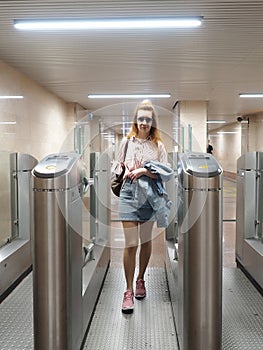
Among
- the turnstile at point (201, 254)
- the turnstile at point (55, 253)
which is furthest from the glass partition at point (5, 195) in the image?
the turnstile at point (201, 254)

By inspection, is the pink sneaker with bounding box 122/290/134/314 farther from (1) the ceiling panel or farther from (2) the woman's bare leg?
(1) the ceiling panel

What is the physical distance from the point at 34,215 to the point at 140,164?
0.69m

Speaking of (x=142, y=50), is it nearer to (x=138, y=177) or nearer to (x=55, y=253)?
(x=138, y=177)

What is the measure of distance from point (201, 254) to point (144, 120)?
78cm

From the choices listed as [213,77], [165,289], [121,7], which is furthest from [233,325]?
[213,77]

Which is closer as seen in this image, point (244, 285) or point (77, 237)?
point (77, 237)

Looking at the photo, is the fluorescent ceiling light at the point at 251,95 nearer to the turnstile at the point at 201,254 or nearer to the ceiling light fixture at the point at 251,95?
the ceiling light fixture at the point at 251,95

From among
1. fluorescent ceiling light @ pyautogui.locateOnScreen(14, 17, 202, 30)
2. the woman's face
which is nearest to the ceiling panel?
fluorescent ceiling light @ pyautogui.locateOnScreen(14, 17, 202, 30)

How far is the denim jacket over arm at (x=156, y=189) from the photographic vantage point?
189 cm

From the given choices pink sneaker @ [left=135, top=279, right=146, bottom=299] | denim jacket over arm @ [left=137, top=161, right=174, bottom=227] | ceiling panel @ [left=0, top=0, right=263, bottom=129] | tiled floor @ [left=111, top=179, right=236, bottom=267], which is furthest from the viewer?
tiled floor @ [left=111, top=179, right=236, bottom=267]

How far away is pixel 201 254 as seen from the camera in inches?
59.8

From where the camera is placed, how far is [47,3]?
238cm

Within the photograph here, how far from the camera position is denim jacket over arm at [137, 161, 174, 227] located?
6.20 ft

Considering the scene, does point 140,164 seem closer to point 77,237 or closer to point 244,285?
point 77,237
